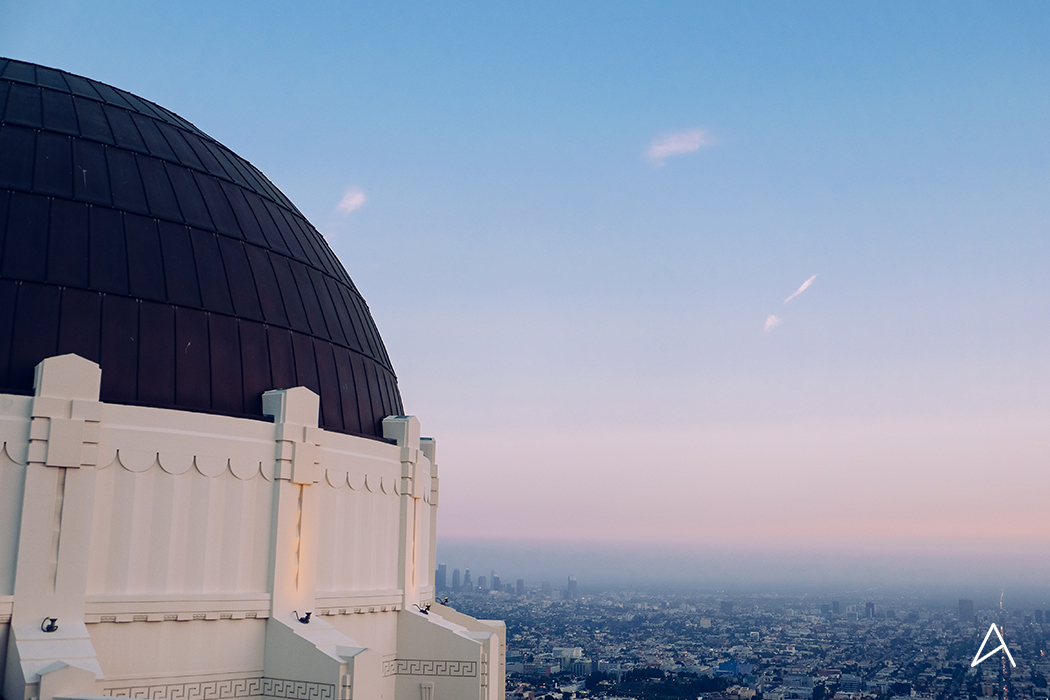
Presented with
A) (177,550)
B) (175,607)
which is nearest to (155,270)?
(177,550)

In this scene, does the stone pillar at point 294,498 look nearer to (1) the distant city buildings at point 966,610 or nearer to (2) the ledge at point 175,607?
(2) the ledge at point 175,607

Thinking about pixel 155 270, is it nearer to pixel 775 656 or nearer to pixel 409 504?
pixel 409 504

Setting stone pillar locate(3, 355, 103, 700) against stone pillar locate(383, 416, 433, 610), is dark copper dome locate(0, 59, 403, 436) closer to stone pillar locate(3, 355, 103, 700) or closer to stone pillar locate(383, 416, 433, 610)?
A: stone pillar locate(383, 416, 433, 610)

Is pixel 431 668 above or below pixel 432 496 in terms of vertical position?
below

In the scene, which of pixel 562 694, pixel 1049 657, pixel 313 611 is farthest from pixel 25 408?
pixel 1049 657

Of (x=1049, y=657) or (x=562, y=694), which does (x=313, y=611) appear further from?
(x=1049, y=657)

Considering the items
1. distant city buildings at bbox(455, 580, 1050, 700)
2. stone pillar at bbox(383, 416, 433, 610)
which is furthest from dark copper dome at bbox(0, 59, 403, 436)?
distant city buildings at bbox(455, 580, 1050, 700)
